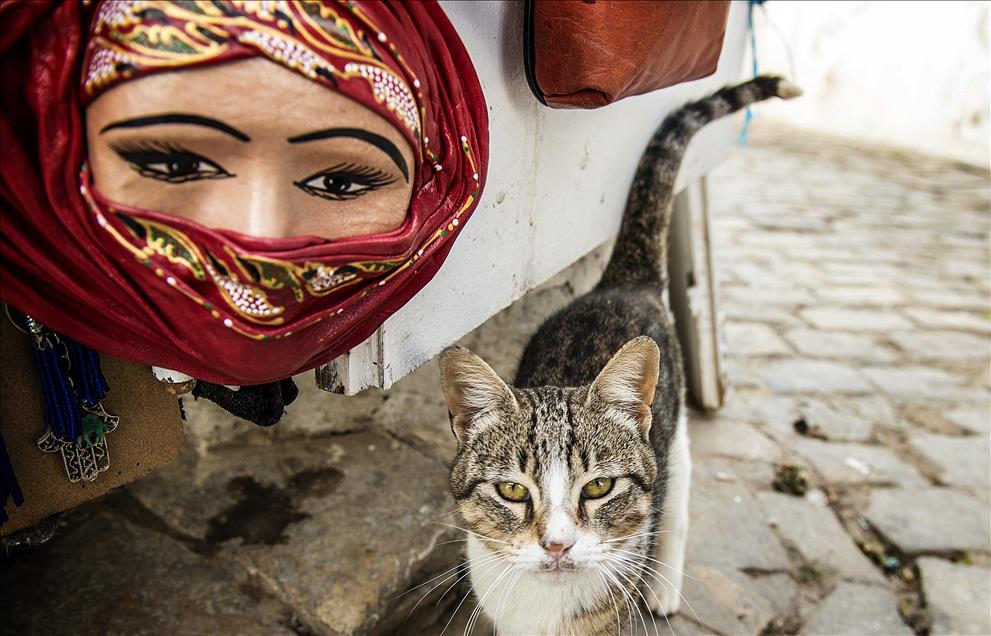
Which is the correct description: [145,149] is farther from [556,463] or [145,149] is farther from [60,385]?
[556,463]

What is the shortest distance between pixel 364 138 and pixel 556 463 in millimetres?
824

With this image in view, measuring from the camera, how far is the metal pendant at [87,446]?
1087 mm

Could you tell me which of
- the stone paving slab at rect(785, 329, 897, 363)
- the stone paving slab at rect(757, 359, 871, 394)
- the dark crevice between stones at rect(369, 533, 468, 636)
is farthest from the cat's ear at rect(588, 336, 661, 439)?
the stone paving slab at rect(785, 329, 897, 363)

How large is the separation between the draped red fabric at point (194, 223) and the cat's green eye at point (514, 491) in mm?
577

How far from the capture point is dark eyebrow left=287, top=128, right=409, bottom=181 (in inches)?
33.6

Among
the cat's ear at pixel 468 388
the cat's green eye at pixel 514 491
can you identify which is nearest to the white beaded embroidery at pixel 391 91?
the cat's ear at pixel 468 388

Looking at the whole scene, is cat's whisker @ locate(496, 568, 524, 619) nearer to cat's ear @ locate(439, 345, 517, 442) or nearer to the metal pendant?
cat's ear @ locate(439, 345, 517, 442)

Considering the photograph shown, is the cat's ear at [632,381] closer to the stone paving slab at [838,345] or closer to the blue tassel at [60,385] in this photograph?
the blue tassel at [60,385]

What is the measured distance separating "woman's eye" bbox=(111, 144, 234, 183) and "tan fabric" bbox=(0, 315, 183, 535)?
385 millimetres

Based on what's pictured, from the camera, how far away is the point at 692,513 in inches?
97.5

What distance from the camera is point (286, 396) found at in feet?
4.24

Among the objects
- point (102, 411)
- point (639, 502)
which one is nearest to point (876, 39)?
point (639, 502)

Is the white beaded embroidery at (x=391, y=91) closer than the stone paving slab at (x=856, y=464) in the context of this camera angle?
Yes

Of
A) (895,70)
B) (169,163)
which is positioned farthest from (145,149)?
(895,70)
